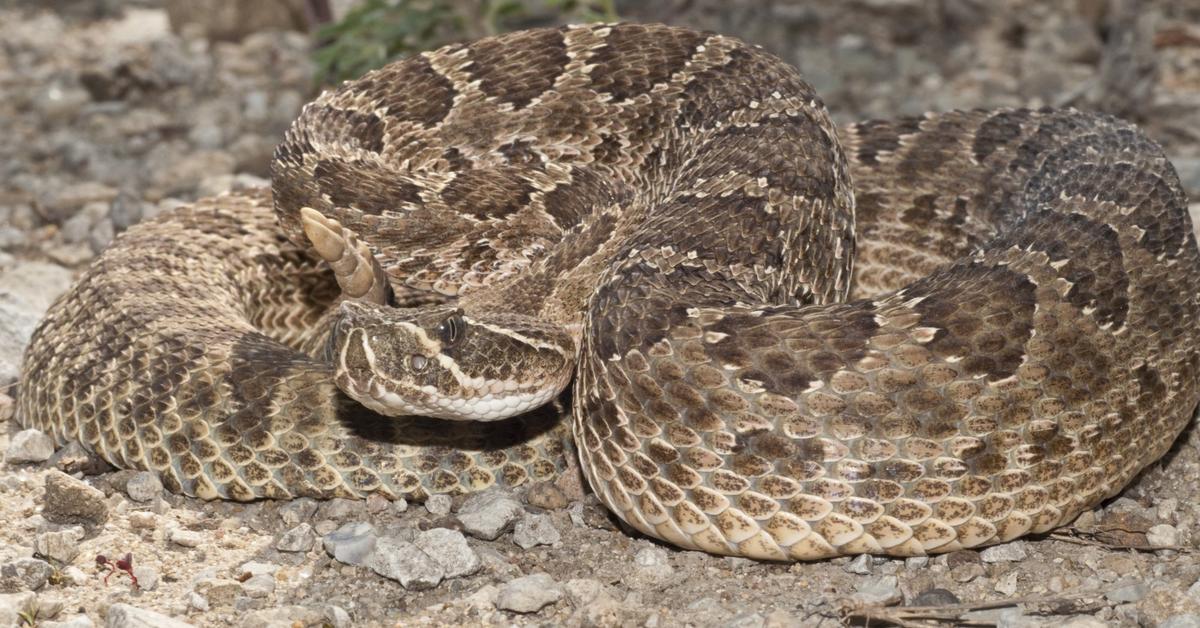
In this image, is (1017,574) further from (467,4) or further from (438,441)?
(467,4)

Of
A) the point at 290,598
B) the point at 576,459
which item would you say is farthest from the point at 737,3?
the point at 290,598

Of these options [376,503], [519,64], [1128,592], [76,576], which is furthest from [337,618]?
[519,64]

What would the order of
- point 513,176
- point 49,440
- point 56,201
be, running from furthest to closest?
point 56,201 < point 513,176 < point 49,440

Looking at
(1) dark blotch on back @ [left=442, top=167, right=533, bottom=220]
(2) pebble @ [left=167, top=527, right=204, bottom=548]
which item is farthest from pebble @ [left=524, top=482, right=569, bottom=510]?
(1) dark blotch on back @ [left=442, top=167, right=533, bottom=220]

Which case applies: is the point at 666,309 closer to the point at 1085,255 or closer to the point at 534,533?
the point at 534,533

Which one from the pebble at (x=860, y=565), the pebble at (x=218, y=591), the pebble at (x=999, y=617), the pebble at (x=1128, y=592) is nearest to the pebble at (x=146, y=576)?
the pebble at (x=218, y=591)

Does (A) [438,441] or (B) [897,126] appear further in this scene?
(B) [897,126]
